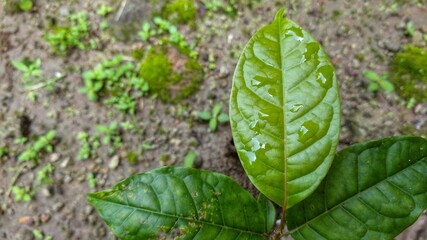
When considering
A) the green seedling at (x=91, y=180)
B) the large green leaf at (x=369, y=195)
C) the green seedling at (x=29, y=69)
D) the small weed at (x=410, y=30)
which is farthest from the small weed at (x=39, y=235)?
the small weed at (x=410, y=30)

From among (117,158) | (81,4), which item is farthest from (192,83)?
(81,4)

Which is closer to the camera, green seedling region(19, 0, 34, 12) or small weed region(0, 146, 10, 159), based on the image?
small weed region(0, 146, 10, 159)

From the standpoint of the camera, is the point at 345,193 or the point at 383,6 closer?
the point at 345,193

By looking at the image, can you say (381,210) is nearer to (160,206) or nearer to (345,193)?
(345,193)

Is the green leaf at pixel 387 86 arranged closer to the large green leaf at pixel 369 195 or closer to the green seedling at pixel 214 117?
the green seedling at pixel 214 117

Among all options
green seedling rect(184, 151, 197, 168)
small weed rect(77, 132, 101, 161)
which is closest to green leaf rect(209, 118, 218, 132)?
green seedling rect(184, 151, 197, 168)

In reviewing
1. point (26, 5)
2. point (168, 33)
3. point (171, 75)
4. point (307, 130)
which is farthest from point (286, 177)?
point (26, 5)

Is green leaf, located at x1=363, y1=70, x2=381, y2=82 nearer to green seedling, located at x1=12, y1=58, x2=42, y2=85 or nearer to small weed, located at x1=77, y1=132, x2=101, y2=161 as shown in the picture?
small weed, located at x1=77, y1=132, x2=101, y2=161
